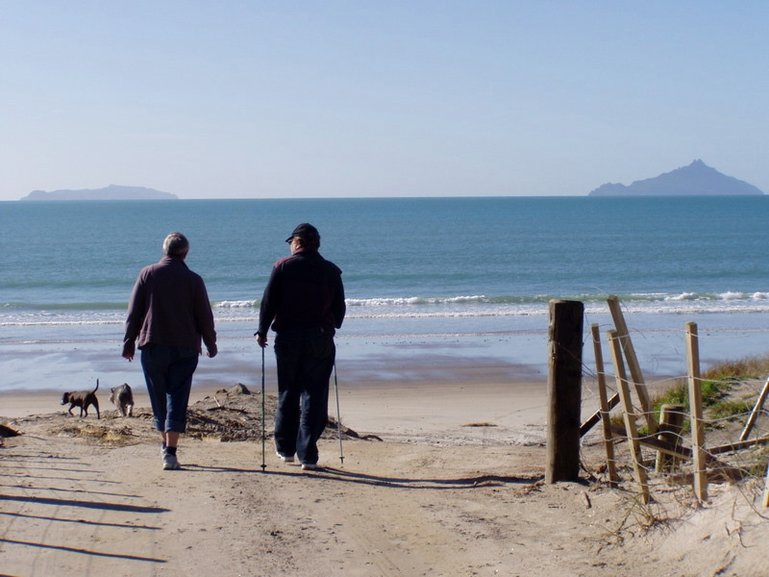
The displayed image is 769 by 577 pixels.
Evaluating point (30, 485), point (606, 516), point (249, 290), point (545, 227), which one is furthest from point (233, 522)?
point (545, 227)

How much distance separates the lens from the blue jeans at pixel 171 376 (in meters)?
7.80

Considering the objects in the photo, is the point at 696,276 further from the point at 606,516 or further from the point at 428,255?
the point at 606,516

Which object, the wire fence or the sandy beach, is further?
the wire fence

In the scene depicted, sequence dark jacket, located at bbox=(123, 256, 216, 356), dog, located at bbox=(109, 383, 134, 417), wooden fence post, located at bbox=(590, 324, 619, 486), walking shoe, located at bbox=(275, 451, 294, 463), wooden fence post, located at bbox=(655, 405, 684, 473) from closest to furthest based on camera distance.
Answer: wooden fence post, located at bbox=(655, 405, 684, 473) → wooden fence post, located at bbox=(590, 324, 619, 486) → dark jacket, located at bbox=(123, 256, 216, 356) → walking shoe, located at bbox=(275, 451, 294, 463) → dog, located at bbox=(109, 383, 134, 417)

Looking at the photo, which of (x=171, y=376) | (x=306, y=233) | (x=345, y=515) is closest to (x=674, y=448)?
(x=345, y=515)

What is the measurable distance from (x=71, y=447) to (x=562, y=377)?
434 cm

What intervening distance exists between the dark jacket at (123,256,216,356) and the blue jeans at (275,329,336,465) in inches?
24.0

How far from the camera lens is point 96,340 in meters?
25.1

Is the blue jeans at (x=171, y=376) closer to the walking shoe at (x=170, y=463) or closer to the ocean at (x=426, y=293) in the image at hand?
the walking shoe at (x=170, y=463)

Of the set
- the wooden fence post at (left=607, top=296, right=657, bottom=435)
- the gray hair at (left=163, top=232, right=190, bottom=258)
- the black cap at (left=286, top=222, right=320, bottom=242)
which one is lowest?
the wooden fence post at (left=607, top=296, right=657, bottom=435)

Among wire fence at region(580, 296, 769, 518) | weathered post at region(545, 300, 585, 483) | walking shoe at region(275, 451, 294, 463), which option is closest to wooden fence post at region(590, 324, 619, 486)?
wire fence at region(580, 296, 769, 518)

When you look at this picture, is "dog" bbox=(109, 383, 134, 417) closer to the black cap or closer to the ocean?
the black cap

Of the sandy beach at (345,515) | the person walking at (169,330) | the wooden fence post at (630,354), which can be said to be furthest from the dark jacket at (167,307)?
the wooden fence post at (630,354)

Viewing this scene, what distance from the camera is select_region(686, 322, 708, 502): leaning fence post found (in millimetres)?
5566
